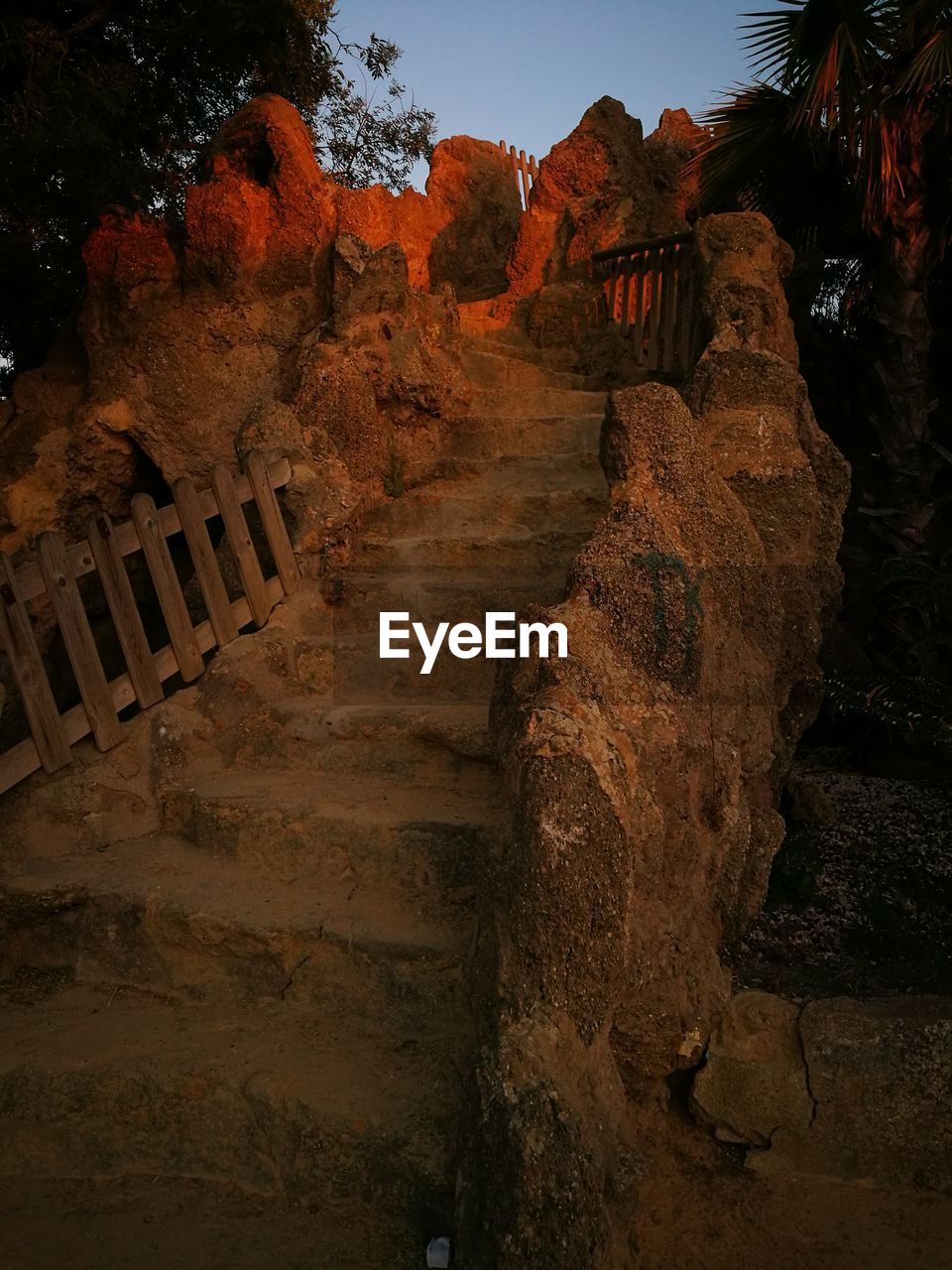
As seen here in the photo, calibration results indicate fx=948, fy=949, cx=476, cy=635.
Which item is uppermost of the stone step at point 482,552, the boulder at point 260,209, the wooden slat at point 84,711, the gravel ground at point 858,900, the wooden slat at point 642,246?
the boulder at point 260,209

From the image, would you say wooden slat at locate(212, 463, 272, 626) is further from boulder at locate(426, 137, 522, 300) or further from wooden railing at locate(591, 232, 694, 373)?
boulder at locate(426, 137, 522, 300)

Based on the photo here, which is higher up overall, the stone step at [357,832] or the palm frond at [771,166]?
the palm frond at [771,166]

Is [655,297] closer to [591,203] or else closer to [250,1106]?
[591,203]

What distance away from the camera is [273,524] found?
15.2 feet

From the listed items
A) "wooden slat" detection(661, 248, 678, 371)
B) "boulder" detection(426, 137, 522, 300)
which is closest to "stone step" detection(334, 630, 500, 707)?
"wooden slat" detection(661, 248, 678, 371)

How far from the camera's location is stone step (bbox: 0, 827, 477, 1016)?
300 cm

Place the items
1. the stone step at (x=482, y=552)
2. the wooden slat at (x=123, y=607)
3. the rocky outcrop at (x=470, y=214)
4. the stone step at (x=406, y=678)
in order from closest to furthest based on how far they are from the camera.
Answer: the wooden slat at (x=123, y=607) < the stone step at (x=406, y=678) < the stone step at (x=482, y=552) < the rocky outcrop at (x=470, y=214)

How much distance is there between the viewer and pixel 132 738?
391 centimetres

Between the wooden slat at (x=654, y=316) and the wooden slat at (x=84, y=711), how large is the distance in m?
3.81

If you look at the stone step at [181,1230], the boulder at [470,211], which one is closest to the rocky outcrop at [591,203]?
the boulder at [470,211]

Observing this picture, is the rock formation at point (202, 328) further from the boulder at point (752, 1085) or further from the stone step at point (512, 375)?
the boulder at point (752, 1085)

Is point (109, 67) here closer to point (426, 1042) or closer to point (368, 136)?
point (368, 136)

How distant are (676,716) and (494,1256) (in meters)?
1.50

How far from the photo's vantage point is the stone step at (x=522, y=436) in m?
5.66
